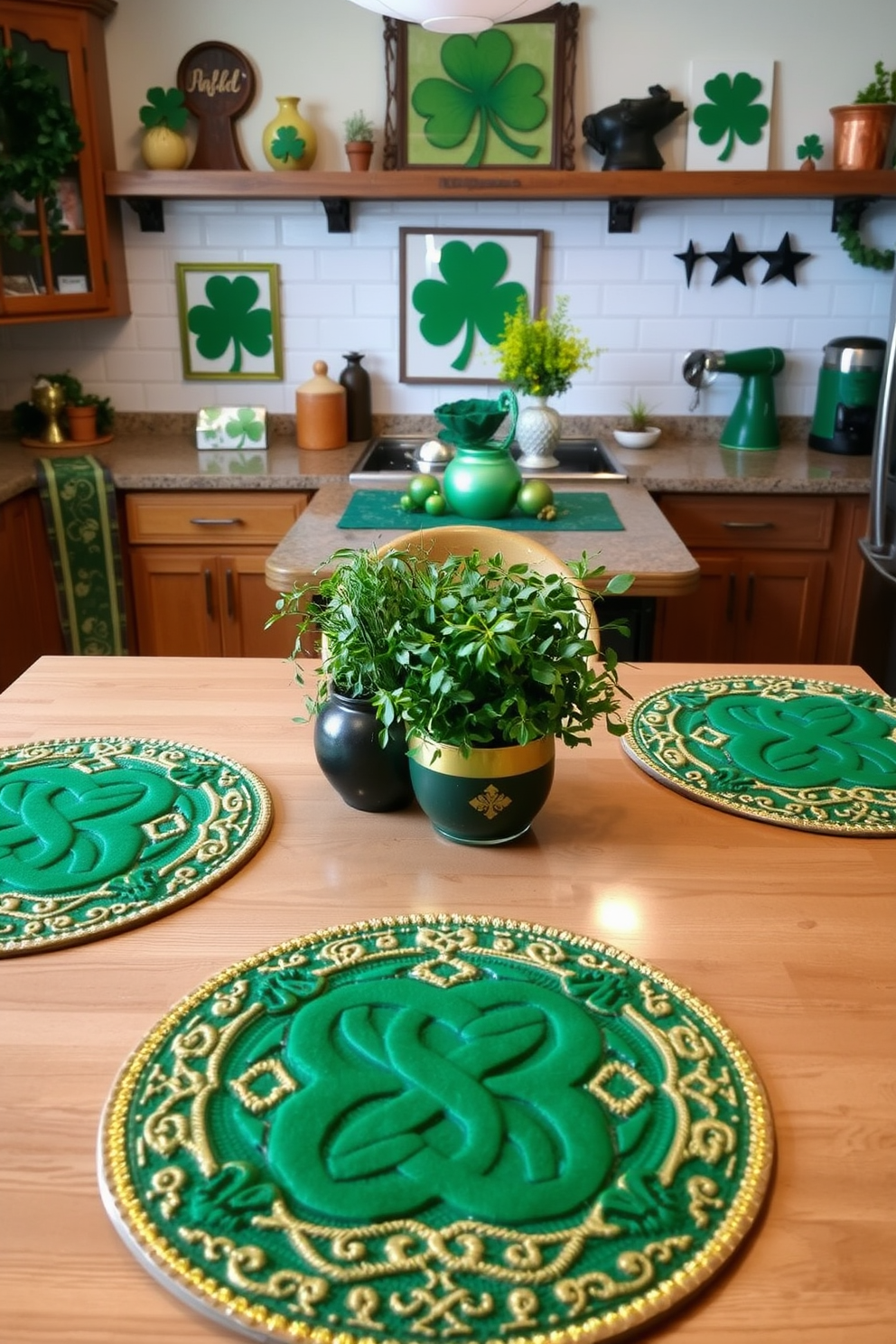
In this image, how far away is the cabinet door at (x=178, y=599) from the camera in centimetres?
299

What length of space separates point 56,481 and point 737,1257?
→ 2646mm

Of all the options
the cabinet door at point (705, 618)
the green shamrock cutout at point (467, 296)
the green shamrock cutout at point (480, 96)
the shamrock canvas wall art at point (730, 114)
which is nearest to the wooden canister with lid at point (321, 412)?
the green shamrock cutout at point (467, 296)

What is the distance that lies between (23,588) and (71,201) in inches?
42.2

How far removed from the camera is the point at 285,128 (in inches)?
121

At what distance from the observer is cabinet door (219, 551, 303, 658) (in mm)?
2979

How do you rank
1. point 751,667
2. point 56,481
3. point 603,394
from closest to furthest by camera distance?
1. point 751,667
2. point 56,481
3. point 603,394

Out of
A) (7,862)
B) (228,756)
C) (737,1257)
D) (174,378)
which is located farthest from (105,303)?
(737,1257)

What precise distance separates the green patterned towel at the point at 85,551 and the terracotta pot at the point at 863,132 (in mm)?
2149

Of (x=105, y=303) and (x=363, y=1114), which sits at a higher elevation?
(x=105, y=303)

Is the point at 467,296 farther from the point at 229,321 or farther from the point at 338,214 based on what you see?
the point at 229,321

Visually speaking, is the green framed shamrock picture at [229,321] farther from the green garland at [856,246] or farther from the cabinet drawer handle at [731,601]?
the green garland at [856,246]

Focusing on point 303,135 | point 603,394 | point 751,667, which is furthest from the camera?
point 603,394

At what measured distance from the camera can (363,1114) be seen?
0.76 meters

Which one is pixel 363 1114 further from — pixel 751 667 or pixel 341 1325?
pixel 751 667
